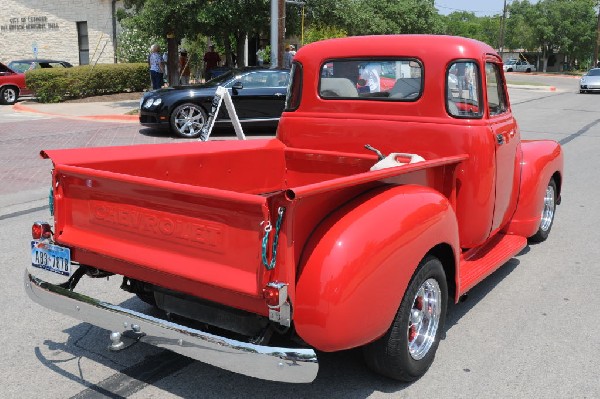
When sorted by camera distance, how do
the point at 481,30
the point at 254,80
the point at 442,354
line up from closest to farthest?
1. the point at 442,354
2. the point at 254,80
3. the point at 481,30

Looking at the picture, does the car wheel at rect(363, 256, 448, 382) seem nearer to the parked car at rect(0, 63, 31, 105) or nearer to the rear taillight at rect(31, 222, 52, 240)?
the rear taillight at rect(31, 222, 52, 240)

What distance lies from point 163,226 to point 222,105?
10343mm

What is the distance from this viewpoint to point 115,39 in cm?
2742

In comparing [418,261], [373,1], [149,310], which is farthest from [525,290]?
[373,1]

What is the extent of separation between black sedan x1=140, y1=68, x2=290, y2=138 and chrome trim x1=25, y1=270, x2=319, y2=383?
992 centimetres

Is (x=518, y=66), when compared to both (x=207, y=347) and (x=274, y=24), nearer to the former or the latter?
(x=274, y=24)

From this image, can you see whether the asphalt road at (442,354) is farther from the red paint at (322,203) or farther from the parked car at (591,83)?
the parked car at (591,83)

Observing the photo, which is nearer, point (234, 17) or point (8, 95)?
point (234, 17)

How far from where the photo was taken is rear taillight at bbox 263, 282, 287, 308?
2.55m

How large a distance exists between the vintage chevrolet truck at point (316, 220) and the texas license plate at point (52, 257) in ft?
0.03

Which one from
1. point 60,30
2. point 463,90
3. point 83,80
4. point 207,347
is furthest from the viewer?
point 60,30

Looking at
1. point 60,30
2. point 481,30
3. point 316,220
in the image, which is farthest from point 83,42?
point 481,30

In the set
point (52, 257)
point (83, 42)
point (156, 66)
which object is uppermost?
point (83, 42)

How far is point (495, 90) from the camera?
4617 mm
